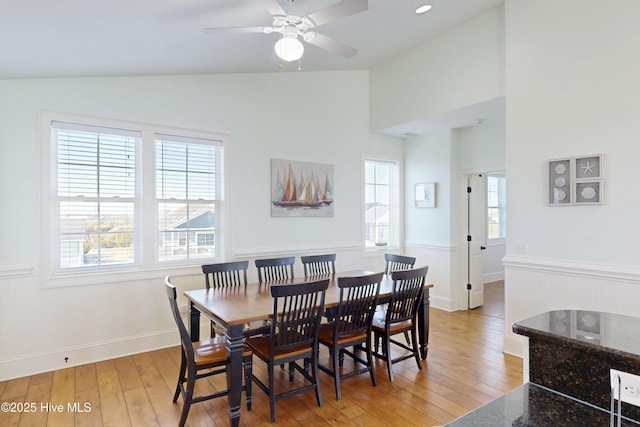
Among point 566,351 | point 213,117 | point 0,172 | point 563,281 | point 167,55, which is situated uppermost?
point 167,55

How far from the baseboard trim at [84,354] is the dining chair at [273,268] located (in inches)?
46.9

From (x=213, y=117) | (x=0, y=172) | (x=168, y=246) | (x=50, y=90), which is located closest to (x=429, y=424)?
(x=168, y=246)

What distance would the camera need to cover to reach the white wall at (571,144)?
2.93 m

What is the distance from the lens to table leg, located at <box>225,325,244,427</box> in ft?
7.72

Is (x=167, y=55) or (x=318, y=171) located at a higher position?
(x=167, y=55)

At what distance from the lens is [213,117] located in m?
4.20

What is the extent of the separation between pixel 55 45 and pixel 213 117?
5.72ft

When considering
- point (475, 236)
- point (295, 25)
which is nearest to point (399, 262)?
point (475, 236)

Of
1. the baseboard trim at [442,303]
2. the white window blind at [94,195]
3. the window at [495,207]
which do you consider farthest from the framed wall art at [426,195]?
the white window blind at [94,195]

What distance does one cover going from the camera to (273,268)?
4.04 metres

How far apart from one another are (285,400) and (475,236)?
406 centimetres

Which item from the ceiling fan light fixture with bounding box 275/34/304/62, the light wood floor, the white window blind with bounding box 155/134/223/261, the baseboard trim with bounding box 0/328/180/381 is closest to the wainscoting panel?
the light wood floor

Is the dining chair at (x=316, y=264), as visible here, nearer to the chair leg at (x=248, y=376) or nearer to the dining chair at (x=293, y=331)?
the dining chair at (x=293, y=331)

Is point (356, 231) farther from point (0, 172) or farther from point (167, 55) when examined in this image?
point (0, 172)
